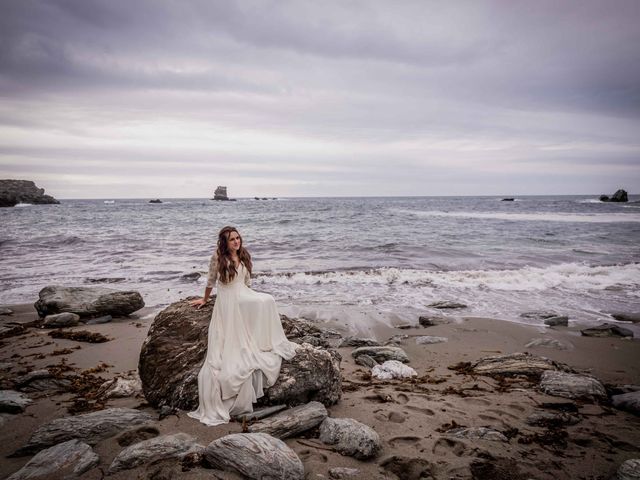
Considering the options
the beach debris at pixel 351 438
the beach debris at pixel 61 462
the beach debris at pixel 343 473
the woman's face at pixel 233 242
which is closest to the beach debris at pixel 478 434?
the beach debris at pixel 351 438

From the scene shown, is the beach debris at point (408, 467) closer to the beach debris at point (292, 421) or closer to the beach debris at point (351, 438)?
the beach debris at point (351, 438)

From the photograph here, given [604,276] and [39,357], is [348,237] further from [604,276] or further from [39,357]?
[39,357]

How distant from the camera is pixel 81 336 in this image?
8297 millimetres

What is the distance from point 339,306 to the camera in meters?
11.8

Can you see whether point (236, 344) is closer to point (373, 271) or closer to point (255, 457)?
point (255, 457)

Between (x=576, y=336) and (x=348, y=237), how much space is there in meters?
21.1

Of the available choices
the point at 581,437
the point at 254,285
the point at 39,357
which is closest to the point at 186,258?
the point at 254,285

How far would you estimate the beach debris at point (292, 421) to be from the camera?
4176 mm

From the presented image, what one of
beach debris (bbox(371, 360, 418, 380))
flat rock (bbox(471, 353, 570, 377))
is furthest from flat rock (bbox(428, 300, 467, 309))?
beach debris (bbox(371, 360, 418, 380))

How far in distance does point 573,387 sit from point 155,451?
5995 mm

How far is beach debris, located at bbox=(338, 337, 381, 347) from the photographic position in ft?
27.6

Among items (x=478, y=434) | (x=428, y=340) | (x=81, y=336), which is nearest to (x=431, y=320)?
(x=428, y=340)

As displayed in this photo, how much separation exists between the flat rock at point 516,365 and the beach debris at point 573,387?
652 mm

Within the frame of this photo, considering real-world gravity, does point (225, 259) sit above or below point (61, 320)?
above
